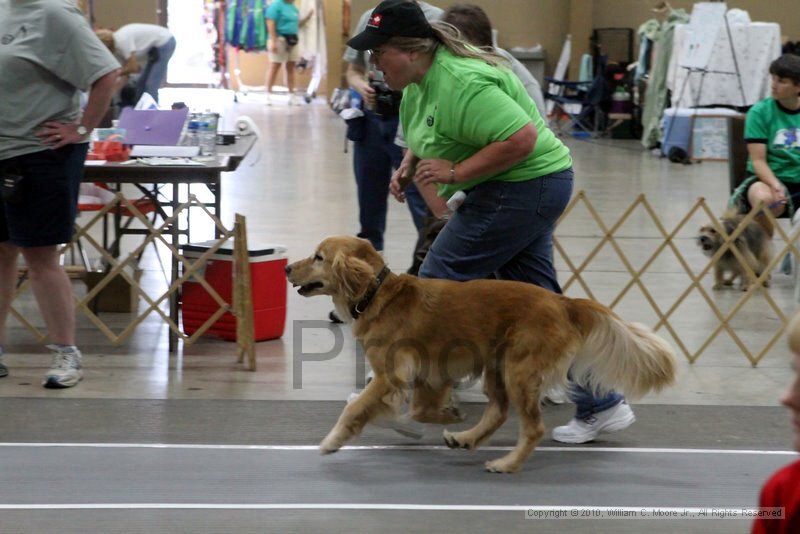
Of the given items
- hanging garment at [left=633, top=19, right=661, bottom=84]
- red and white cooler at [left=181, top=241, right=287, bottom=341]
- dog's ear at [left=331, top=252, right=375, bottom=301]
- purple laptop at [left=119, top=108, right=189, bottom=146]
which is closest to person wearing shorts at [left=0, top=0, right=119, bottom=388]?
red and white cooler at [left=181, top=241, right=287, bottom=341]

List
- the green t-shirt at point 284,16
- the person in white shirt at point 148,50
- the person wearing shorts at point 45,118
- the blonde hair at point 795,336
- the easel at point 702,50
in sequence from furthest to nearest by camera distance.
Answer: the green t-shirt at point 284,16, the easel at point 702,50, the person in white shirt at point 148,50, the person wearing shorts at point 45,118, the blonde hair at point 795,336

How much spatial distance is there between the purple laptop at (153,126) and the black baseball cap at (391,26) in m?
2.36

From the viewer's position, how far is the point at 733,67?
1401 cm

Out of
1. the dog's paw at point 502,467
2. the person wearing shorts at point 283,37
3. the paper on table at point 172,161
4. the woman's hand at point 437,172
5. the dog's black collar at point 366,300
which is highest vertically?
the woman's hand at point 437,172

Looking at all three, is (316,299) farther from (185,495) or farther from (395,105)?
(185,495)

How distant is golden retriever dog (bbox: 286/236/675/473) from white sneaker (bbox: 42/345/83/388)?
1.46 meters

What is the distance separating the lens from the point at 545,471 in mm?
3828

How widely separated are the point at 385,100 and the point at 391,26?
6.23 ft

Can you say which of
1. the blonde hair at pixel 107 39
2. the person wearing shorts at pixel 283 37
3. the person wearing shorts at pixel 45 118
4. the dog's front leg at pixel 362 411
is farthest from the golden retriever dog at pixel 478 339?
the person wearing shorts at pixel 283 37

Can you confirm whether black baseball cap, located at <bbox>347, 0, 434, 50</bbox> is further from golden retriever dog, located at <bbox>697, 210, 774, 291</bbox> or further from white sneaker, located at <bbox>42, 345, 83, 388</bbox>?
golden retriever dog, located at <bbox>697, 210, 774, 291</bbox>

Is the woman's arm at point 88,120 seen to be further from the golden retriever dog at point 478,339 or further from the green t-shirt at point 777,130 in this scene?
the green t-shirt at point 777,130

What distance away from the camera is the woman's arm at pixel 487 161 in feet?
11.8

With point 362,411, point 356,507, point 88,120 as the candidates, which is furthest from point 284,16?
point 356,507

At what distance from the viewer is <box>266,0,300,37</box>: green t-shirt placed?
19.8m
